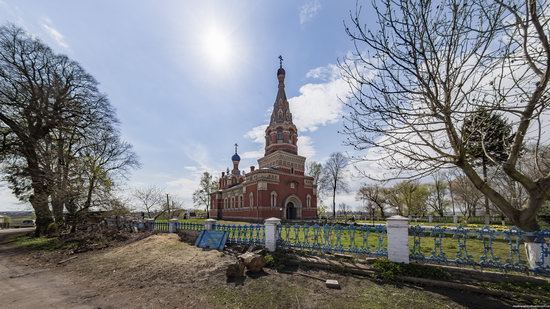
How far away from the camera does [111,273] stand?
25.0 feet

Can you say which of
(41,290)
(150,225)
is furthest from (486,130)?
(150,225)

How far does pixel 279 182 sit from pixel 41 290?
76.8 feet

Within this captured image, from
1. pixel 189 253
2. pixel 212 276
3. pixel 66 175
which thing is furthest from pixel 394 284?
pixel 66 175

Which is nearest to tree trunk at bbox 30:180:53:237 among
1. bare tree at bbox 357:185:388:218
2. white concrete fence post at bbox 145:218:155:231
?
white concrete fence post at bbox 145:218:155:231

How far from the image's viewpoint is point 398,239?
19.4 ft

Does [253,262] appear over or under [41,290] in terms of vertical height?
over

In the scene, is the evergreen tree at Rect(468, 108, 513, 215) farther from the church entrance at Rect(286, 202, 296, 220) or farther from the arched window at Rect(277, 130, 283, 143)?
Answer: the arched window at Rect(277, 130, 283, 143)

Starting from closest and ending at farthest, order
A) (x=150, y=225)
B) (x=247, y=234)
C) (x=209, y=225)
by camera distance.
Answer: (x=247, y=234)
(x=209, y=225)
(x=150, y=225)

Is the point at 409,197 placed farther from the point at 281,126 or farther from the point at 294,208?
the point at 281,126

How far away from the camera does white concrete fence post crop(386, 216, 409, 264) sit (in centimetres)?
584

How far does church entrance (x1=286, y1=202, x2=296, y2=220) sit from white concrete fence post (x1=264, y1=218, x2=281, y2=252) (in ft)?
71.9

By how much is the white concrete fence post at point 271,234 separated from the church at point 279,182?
63.0ft

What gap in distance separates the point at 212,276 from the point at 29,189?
1821 cm

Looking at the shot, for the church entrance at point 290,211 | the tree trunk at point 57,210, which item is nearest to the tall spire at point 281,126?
the church entrance at point 290,211
